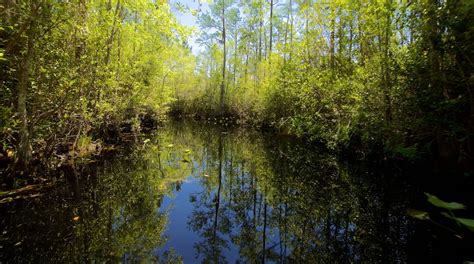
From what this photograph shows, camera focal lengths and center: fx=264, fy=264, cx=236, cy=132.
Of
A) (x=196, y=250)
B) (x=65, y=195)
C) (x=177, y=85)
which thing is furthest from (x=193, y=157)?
(x=177, y=85)

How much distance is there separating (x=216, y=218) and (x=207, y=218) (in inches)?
7.3

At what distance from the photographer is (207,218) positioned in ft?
17.8

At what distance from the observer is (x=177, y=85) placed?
3025 cm

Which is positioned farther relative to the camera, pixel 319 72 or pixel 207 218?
pixel 319 72

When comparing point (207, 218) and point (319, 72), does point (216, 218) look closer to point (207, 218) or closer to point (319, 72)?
point (207, 218)

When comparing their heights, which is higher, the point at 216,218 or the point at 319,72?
the point at 319,72

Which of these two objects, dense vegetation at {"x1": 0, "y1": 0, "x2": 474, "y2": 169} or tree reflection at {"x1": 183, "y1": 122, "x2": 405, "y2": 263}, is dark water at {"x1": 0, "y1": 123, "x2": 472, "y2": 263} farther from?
dense vegetation at {"x1": 0, "y1": 0, "x2": 474, "y2": 169}

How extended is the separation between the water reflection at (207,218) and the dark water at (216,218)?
0.06 ft

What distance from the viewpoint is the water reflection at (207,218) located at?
391cm

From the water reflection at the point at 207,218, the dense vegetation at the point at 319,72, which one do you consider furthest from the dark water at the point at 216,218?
the dense vegetation at the point at 319,72

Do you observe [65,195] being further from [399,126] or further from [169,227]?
[399,126]

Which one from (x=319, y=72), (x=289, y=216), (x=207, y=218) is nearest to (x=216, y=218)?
(x=207, y=218)

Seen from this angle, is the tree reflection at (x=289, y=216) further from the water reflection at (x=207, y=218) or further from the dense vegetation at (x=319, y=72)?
the dense vegetation at (x=319, y=72)

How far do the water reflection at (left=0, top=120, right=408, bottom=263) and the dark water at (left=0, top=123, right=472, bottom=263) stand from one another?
2cm
